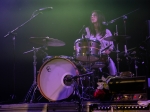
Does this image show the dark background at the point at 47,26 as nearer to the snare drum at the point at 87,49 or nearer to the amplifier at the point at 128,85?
the snare drum at the point at 87,49

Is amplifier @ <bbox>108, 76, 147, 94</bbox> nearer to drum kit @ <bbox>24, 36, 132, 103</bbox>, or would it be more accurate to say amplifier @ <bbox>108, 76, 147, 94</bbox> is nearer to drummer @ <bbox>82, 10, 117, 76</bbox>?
drum kit @ <bbox>24, 36, 132, 103</bbox>

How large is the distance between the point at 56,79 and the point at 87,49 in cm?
102

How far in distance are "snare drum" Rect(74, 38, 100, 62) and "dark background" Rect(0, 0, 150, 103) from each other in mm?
1530

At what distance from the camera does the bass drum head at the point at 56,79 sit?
3764 mm

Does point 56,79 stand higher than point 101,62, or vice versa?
point 101,62

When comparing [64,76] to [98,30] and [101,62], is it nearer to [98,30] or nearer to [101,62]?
[101,62]

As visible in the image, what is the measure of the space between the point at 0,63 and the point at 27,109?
2.87 metres

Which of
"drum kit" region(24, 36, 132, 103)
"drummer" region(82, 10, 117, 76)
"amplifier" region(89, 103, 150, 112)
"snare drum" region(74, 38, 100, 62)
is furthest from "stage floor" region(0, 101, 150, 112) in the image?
"drummer" region(82, 10, 117, 76)

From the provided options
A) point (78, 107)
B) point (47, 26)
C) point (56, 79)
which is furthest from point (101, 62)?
point (47, 26)

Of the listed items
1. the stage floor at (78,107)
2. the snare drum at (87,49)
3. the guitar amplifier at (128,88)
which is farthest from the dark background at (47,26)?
the guitar amplifier at (128,88)

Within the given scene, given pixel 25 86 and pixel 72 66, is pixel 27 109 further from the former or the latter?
pixel 25 86

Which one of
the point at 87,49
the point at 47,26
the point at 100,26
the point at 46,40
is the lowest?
the point at 87,49

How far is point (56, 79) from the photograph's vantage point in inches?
154

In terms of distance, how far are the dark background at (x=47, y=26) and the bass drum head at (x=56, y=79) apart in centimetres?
191
